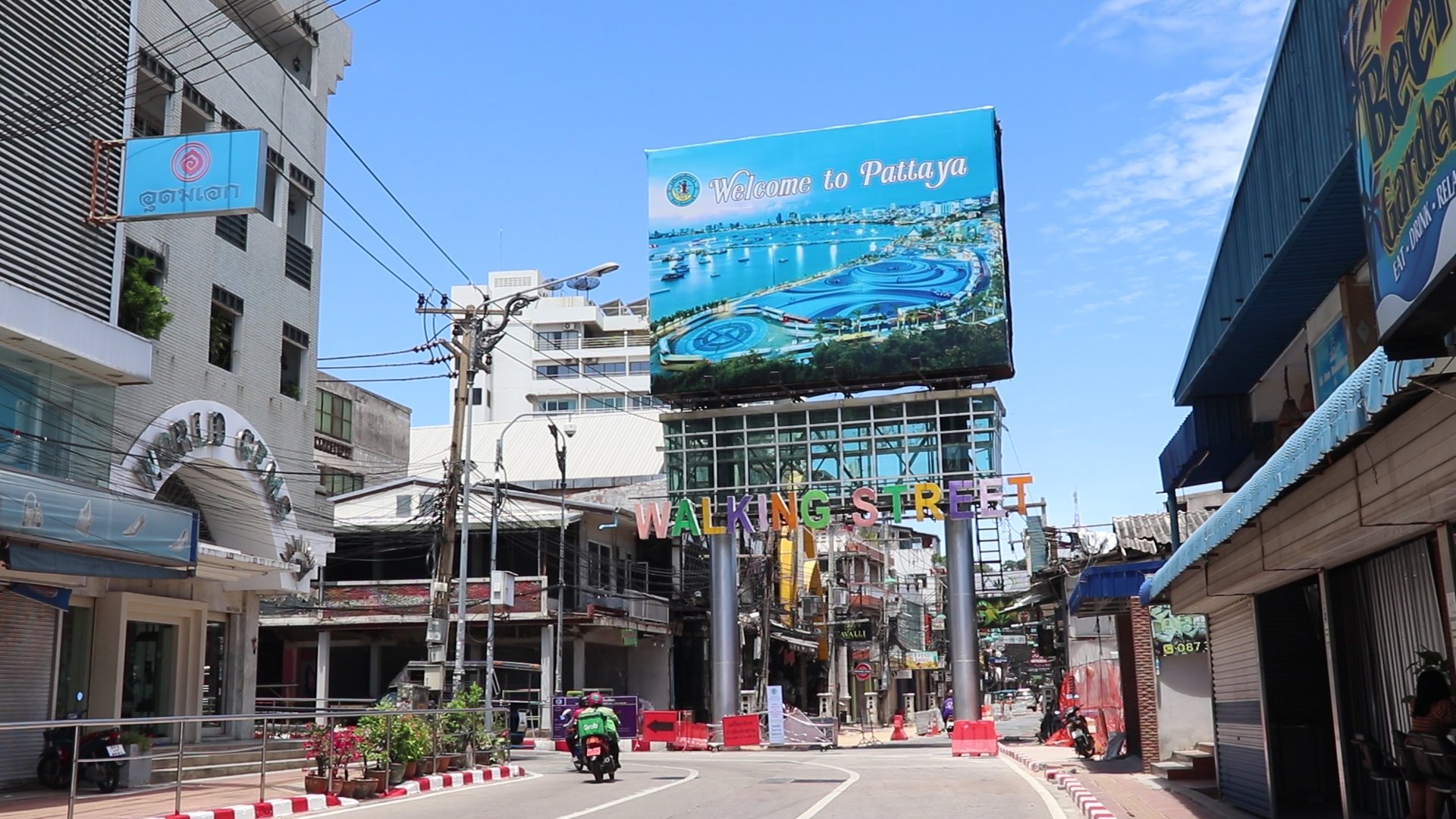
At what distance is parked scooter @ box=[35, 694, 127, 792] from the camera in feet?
49.0

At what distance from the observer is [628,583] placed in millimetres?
52250

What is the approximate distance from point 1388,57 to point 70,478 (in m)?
19.4

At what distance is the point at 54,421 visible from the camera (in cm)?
2067

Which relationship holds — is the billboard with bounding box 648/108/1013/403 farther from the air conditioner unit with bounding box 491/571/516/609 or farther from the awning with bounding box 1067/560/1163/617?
the awning with bounding box 1067/560/1163/617

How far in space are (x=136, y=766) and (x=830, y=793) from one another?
9.53m

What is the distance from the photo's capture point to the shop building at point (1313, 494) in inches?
348

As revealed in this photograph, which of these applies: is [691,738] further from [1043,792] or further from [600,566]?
[1043,792]

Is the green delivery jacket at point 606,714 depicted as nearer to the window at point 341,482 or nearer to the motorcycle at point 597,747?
the motorcycle at point 597,747

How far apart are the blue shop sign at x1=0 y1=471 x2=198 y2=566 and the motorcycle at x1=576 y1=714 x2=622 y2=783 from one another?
6.87m

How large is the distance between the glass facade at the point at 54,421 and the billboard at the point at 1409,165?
17.6 meters

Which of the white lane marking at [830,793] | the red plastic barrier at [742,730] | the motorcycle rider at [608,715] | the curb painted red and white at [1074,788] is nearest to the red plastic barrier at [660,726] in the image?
the red plastic barrier at [742,730]

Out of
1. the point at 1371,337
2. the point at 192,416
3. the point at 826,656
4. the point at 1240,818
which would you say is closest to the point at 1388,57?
the point at 1371,337

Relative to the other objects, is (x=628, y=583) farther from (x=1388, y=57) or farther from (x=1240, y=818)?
(x=1388, y=57)

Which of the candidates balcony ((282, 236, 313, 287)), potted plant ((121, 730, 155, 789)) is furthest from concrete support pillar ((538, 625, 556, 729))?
potted plant ((121, 730, 155, 789))
